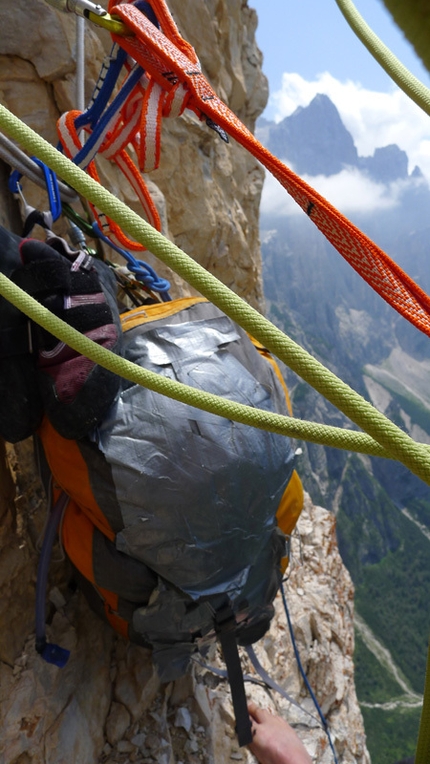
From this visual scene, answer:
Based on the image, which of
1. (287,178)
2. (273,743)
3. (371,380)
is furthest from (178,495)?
(371,380)

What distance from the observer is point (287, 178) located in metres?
1.06

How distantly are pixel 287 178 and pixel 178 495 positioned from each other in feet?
2.54

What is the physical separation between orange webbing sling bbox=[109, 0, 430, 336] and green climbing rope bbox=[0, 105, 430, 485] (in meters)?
0.38

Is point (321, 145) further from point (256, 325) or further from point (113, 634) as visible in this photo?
point (256, 325)

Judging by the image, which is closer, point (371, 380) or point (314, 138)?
point (371, 380)

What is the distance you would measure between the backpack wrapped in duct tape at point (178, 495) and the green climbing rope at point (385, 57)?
0.76 meters

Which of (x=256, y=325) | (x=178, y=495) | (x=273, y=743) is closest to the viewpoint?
(x=256, y=325)

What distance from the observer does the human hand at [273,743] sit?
5.68 ft

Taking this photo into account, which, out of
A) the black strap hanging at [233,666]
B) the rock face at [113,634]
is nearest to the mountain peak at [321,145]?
the rock face at [113,634]

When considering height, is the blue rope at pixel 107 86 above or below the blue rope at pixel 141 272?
above

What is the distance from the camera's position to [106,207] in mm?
737

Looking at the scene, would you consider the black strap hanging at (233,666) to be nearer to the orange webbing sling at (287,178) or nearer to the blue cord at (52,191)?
the orange webbing sling at (287,178)

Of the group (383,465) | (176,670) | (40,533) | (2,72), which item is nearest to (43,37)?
(2,72)

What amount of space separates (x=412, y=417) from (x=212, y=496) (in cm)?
6646
